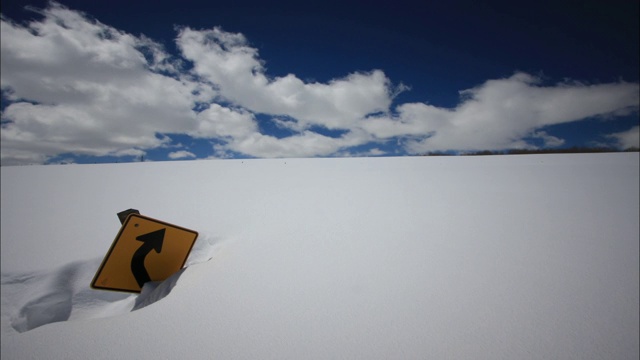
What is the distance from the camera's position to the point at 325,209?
3.28 m

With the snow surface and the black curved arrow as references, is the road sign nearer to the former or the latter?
the black curved arrow

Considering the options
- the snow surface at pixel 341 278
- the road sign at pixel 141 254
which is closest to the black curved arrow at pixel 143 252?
the road sign at pixel 141 254

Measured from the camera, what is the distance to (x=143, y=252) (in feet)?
6.50

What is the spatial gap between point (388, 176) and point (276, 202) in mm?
2625

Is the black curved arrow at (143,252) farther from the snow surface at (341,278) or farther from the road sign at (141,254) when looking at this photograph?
the snow surface at (341,278)

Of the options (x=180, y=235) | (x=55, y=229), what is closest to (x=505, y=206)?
(x=180, y=235)

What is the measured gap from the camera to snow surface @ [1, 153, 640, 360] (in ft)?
4.66

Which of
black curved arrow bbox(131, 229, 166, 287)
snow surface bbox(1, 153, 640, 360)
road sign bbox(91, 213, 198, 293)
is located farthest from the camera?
black curved arrow bbox(131, 229, 166, 287)

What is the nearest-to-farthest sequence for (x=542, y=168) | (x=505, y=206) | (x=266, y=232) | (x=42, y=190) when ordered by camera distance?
(x=266, y=232) < (x=505, y=206) < (x=42, y=190) < (x=542, y=168)

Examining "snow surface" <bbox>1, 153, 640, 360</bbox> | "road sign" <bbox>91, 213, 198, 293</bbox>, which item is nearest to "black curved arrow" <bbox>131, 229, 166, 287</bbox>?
"road sign" <bbox>91, 213, 198, 293</bbox>

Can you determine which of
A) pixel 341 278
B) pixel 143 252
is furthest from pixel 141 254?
pixel 341 278

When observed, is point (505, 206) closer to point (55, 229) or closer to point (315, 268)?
point (315, 268)

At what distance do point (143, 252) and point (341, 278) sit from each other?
4.72 ft

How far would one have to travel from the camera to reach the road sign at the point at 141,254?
1.82 m
